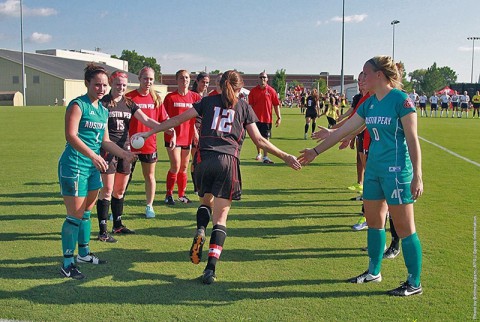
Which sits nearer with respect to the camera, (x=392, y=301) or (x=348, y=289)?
(x=392, y=301)

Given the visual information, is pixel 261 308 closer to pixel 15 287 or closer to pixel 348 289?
pixel 348 289

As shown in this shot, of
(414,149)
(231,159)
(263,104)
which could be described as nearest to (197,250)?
(231,159)

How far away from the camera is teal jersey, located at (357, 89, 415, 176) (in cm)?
454

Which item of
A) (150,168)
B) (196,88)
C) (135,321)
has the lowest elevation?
(135,321)

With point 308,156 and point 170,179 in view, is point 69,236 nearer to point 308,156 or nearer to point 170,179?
point 308,156

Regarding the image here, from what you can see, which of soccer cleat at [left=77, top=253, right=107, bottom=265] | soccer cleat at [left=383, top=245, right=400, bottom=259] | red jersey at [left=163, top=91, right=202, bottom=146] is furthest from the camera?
red jersey at [left=163, top=91, right=202, bottom=146]

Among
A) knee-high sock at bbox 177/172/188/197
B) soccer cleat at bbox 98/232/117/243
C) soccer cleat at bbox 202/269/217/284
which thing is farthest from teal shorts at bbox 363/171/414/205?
knee-high sock at bbox 177/172/188/197

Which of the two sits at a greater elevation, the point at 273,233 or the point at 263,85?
the point at 263,85

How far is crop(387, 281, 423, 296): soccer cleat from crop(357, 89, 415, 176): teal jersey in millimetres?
1110

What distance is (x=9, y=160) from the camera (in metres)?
13.8

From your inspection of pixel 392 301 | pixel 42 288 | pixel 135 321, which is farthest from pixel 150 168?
pixel 392 301

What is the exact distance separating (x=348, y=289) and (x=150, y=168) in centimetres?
371

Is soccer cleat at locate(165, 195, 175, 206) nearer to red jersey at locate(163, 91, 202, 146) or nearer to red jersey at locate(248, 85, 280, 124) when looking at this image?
red jersey at locate(163, 91, 202, 146)

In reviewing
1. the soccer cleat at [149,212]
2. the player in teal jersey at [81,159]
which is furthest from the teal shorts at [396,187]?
the soccer cleat at [149,212]
